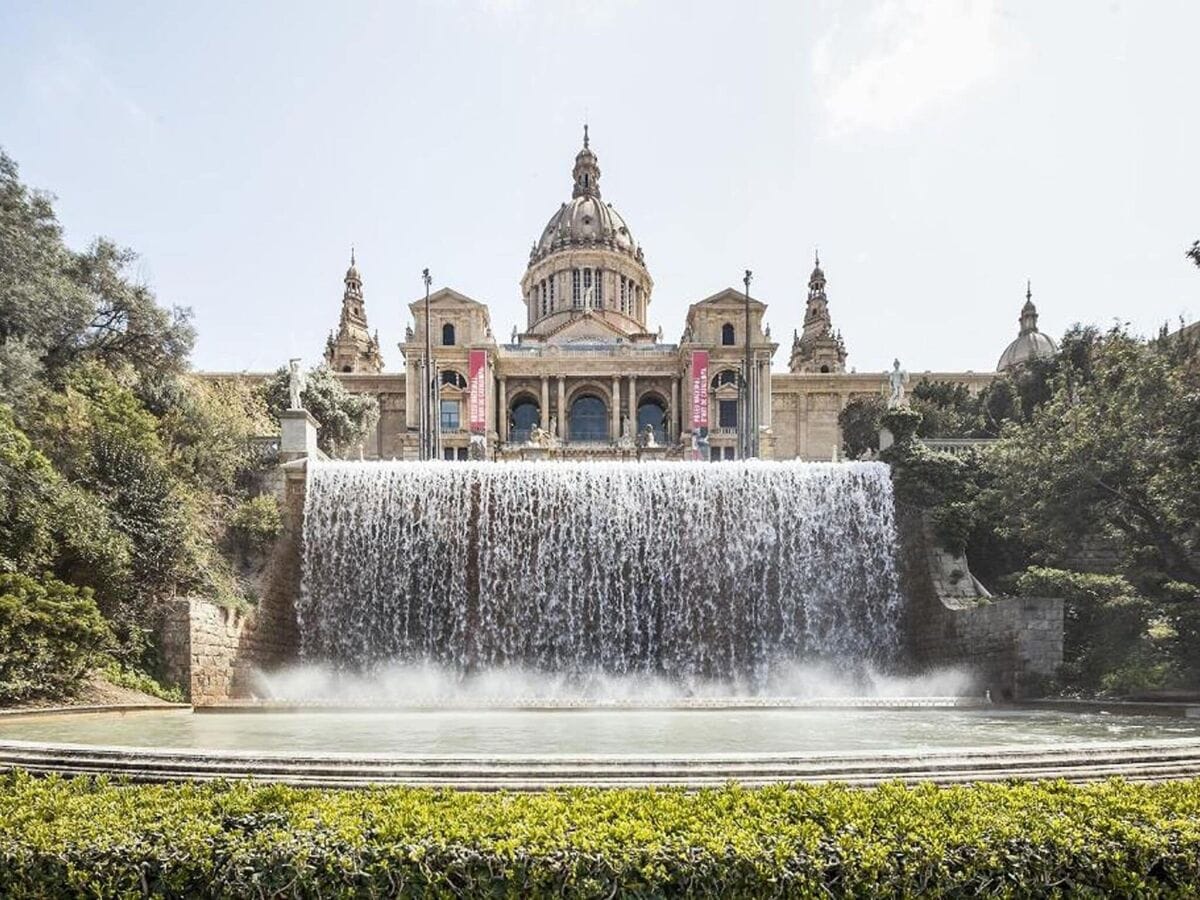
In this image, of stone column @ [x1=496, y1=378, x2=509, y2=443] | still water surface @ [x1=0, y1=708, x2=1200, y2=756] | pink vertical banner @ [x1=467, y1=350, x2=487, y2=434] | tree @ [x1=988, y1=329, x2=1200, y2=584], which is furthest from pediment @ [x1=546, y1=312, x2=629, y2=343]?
still water surface @ [x1=0, y1=708, x2=1200, y2=756]

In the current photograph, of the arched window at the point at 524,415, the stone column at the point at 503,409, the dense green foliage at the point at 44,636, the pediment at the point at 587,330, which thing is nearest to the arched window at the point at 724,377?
the pediment at the point at 587,330

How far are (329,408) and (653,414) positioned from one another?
28.8m

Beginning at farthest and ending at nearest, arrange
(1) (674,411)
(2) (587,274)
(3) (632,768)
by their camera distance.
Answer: (2) (587,274), (1) (674,411), (3) (632,768)

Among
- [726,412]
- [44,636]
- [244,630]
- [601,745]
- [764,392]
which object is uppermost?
[764,392]

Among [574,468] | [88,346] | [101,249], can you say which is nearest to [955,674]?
[574,468]

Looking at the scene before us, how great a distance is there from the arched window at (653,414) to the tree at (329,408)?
77.1 feet

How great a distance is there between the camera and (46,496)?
14.1 m

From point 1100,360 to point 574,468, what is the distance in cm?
1267

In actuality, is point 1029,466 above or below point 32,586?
above

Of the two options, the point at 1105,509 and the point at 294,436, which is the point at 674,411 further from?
the point at 1105,509

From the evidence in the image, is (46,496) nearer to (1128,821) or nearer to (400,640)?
(400,640)

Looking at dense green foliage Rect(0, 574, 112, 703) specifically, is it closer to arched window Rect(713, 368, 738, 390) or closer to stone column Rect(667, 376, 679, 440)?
stone column Rect(667, 376, 679, 440)

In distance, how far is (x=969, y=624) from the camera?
17.4m

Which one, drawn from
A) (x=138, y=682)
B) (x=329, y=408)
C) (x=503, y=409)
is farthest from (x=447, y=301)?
(x=138, y=682)
